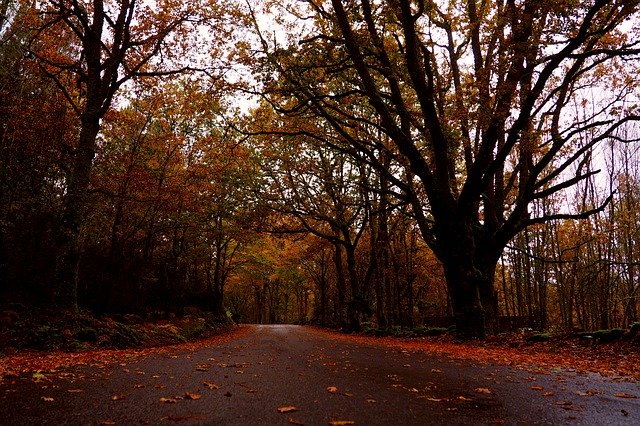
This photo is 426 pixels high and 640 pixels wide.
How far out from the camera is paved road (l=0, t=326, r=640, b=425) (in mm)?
2932

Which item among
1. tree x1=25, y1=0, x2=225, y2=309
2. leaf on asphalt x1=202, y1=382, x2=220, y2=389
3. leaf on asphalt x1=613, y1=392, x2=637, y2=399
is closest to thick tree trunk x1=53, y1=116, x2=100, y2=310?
tree x1=25, y1=0, x2=225, y2=309

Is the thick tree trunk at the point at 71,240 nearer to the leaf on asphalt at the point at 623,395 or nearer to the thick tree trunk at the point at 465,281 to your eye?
the thick tree trunk at the point at 465,281

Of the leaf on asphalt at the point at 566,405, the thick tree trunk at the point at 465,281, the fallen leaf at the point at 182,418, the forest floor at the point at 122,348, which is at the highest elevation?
the thick tree trunk at the point at 465,281

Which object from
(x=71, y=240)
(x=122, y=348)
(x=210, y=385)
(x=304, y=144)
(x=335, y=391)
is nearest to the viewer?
(x=335, y=391)

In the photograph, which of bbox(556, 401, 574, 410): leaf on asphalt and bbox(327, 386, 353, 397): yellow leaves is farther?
bbox(327, 386, 353, 397): yellow leaves

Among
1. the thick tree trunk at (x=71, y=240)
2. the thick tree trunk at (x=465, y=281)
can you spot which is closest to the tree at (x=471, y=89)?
the thick tree trunk at (x=465, y=281)

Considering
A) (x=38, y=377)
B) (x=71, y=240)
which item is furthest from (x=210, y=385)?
(x=71, y=240)

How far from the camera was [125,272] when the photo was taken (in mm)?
14539

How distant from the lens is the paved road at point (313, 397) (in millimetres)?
2932

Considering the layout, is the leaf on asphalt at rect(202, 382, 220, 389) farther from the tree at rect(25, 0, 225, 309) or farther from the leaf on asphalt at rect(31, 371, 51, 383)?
the tree at rect(25, 0, 225, 309)

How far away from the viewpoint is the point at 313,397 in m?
3.67

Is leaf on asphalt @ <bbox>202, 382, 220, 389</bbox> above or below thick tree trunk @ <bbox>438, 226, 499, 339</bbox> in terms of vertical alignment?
below

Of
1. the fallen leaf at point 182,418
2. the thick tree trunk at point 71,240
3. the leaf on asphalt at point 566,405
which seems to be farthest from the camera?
the thick tree trunk at point 71,240

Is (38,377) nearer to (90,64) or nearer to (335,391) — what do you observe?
(335,391)
